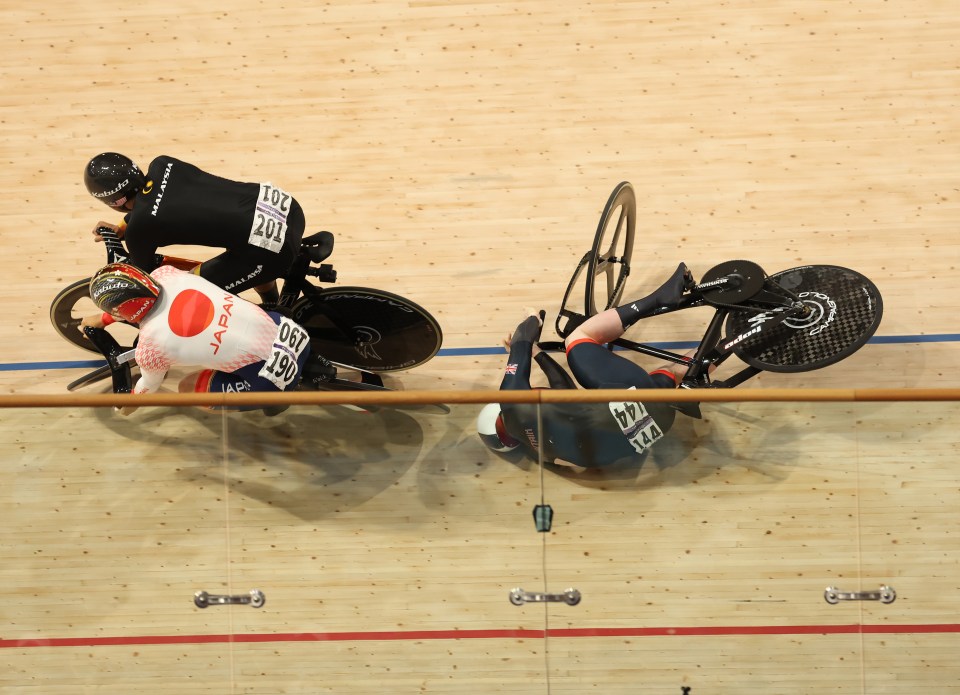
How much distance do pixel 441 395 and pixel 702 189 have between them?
2401mm

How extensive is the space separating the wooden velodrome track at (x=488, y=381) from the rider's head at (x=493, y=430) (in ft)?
0.18

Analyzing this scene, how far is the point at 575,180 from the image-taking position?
586cm

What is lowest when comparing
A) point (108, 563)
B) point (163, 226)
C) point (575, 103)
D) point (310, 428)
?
point (108, 563)

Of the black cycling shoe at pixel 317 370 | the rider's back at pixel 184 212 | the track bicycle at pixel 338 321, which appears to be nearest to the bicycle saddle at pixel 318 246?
the track bicycle at pixel 338 321

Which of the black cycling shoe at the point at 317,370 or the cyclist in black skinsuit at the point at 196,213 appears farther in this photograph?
the black cycling shoe at the point at 317,370

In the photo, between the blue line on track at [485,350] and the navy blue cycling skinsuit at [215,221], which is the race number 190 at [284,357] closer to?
the navy blue cycling skinsuit at [215,221]

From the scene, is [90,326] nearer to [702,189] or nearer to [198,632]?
[198,632]

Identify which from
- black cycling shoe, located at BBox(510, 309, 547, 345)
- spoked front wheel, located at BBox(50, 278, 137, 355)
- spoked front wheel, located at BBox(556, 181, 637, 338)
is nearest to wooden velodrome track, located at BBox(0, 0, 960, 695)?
spoked front wheel, located at BBox(556, 181, 637, 338)

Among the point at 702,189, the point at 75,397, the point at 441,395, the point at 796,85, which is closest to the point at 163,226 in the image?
the point at 75,397

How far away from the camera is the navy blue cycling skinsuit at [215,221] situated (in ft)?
15.4

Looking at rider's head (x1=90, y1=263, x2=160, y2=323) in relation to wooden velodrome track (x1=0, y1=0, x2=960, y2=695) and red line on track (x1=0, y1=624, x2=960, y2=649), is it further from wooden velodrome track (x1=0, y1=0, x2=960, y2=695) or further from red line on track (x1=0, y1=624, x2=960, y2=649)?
red line on track (x1=0, y1=624, x2=960, y2=649)

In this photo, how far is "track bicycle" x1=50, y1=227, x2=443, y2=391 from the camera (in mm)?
4977

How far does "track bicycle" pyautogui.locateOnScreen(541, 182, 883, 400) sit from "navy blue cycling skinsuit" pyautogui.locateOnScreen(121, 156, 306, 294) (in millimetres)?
1468

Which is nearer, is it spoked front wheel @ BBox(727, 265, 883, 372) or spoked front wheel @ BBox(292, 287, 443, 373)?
spoked front wheel @ BBox(727, 265, 883, 372)
